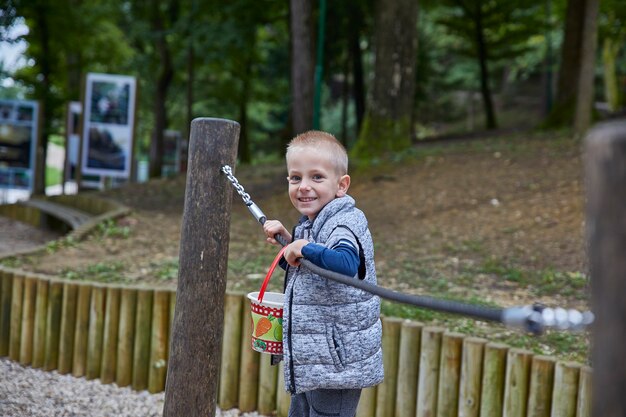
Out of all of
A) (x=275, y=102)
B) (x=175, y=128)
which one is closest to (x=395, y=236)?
(x=275, y=102)

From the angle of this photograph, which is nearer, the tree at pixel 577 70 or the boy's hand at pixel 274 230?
the boy's hand at pixel 274 230

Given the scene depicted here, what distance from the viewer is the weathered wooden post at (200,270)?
10.0 feet

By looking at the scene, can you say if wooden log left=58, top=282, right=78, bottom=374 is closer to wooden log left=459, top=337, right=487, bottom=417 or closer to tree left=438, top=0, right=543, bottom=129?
wooden log left=459, top=337, right=487, bottom=417

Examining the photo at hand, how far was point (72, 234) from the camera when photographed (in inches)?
340

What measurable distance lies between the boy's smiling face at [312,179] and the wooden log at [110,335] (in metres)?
2.84

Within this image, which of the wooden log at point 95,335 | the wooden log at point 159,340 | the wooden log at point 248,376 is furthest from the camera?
the wooden log at point 95,335

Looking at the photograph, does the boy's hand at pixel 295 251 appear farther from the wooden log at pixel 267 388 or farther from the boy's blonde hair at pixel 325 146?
the wooden log at pixel 267 388

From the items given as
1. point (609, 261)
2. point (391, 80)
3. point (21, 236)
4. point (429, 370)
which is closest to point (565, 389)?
point (429, 370)

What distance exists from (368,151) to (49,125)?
966 centimetres

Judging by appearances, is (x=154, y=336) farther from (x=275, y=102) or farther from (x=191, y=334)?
(x=275, y=102)

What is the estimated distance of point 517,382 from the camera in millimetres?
3936

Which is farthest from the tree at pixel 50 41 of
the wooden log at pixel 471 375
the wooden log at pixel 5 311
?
the wooden log at pixel 471 375

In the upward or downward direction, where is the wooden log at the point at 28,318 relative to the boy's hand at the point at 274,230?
downward

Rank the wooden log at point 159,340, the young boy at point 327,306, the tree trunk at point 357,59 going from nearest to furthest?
the young boy at point 327,306 < the wooden log at point 159,340 < the tree trunk at point 357,59
